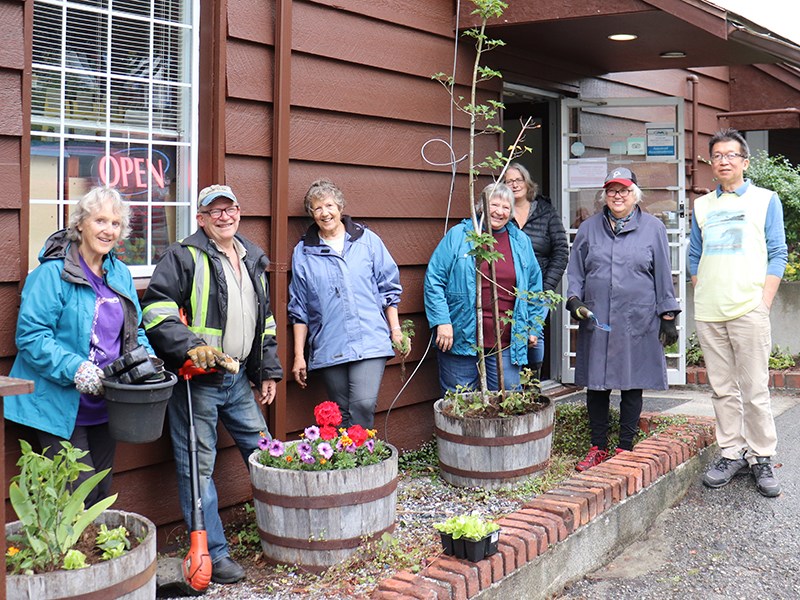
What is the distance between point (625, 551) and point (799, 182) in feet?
20.0

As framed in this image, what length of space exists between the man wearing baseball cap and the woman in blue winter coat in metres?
0.25

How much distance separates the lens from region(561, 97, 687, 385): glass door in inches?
313

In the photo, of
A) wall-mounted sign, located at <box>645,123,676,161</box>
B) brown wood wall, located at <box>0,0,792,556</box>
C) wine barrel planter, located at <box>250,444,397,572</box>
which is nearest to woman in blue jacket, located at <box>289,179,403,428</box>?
brown wood wall, located at <box>0,0,792,556</box>

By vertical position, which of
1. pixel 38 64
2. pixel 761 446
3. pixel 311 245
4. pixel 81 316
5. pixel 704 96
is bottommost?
pixel 761 446

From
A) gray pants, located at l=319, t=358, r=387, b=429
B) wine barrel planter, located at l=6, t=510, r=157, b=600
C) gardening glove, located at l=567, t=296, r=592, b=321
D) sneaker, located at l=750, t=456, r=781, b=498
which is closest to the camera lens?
wine barrel planter, located at l=6, t=510, r=157, b=600

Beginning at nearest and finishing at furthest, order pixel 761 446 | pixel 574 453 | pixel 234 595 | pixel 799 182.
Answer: pixel 234 595 < pixel 761 446 < pixel 574 453 < pixel 799 182

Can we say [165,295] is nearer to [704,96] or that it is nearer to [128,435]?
[128,435]

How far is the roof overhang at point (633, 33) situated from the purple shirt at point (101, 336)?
3411 millimetres

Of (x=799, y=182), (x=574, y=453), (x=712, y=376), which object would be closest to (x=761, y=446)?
(x=712, y=376)

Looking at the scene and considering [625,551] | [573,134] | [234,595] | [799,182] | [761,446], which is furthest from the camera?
[799,182]

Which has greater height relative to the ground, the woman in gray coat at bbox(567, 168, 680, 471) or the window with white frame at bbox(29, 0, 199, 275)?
the window with white frame at bbox(29, 0, 199, 275)

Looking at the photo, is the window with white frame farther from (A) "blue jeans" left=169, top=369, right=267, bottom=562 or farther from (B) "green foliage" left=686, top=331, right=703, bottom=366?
(B) "green foliage" left=686, top=331, right=703, bottom=366

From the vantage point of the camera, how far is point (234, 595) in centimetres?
386

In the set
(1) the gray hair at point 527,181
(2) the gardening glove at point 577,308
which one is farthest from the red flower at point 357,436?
(1) the gray hair at point 527,181
